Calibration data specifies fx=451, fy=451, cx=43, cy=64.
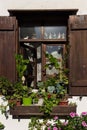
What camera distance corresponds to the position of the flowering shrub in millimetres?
8906

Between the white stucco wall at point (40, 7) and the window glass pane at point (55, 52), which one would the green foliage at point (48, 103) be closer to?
the white stucco wall at point (40, 7)

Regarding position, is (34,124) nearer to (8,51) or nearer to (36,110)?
(36,110)

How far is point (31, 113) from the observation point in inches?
354

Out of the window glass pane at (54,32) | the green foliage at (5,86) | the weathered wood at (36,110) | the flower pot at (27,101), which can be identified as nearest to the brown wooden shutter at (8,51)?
the green foliage at (5,86)

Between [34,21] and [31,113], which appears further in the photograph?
[34,21]

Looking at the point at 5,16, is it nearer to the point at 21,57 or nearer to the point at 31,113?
the point at 21,57

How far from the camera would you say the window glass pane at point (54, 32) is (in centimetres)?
958

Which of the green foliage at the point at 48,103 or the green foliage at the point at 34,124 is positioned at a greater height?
the green foliage at the point at 48,103

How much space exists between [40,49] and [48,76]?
0.60 metres

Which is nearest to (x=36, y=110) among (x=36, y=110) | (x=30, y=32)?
(x=36, y=110)

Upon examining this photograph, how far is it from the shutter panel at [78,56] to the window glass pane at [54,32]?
0.42 meters

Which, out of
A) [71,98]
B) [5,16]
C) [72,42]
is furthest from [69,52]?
[5,16]

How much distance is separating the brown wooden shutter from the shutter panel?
1.17 metres

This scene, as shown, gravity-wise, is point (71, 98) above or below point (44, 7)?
below
